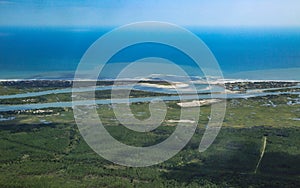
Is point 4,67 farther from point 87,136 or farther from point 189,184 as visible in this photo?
point 189,184

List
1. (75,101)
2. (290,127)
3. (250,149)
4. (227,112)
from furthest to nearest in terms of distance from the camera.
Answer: (75,101) → (227,112) → (290,127) → (250,149)

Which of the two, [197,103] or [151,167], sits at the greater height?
[197,103]

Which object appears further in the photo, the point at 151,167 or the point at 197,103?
the point at 197,103

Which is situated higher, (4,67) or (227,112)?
Answer: (4,67)

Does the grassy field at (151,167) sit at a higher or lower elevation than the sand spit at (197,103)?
lower

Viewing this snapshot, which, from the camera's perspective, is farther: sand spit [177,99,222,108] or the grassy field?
sand spit [177,99,222,108]

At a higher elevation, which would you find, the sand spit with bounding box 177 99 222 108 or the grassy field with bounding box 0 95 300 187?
the sand spit with bounding box 177 99 222 108

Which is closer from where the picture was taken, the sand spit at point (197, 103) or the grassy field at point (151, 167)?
the grassy field at point (151, 167)

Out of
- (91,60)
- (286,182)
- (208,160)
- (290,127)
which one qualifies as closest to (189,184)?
(208,160)
